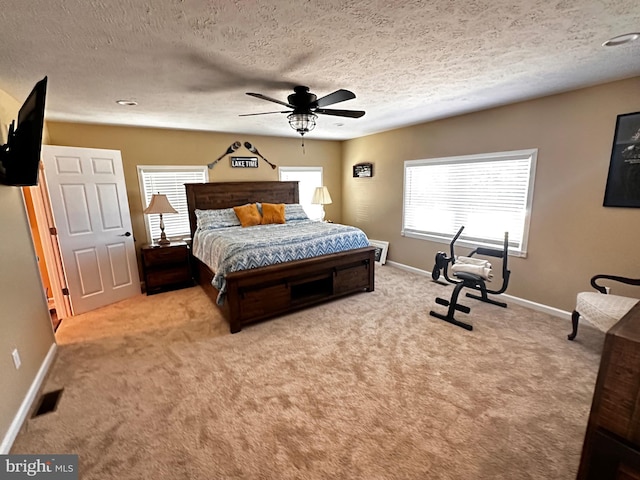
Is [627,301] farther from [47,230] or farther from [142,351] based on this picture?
[47,230]

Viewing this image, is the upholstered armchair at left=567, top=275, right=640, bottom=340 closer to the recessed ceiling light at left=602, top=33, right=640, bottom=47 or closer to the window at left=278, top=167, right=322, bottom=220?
the recessed ceiling light at left=602, top=33, right=640, bottom=47

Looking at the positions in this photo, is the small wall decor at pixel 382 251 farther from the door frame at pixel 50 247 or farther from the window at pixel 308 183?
the door frame at pixel 50 247

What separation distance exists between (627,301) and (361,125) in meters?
3.64

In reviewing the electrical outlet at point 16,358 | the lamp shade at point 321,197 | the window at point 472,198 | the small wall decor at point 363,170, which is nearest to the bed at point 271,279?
the lamp shade at point 321,197

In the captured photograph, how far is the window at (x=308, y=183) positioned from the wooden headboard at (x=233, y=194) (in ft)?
0.95

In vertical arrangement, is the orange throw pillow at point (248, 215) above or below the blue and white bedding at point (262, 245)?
above

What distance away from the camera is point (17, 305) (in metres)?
2.07

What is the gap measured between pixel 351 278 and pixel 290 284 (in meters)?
0.91

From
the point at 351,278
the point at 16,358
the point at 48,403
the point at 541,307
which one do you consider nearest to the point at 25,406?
the point at 48,403

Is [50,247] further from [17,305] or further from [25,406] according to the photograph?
[25,406]

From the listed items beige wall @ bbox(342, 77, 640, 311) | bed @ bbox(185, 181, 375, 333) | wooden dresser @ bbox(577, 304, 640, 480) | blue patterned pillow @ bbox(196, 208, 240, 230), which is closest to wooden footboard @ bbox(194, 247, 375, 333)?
bed @ bbox(185, 181, 375, 333)

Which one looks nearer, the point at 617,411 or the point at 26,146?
the point at 617,411

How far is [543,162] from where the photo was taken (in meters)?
3.08

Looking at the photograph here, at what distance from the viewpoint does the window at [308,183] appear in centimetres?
557
